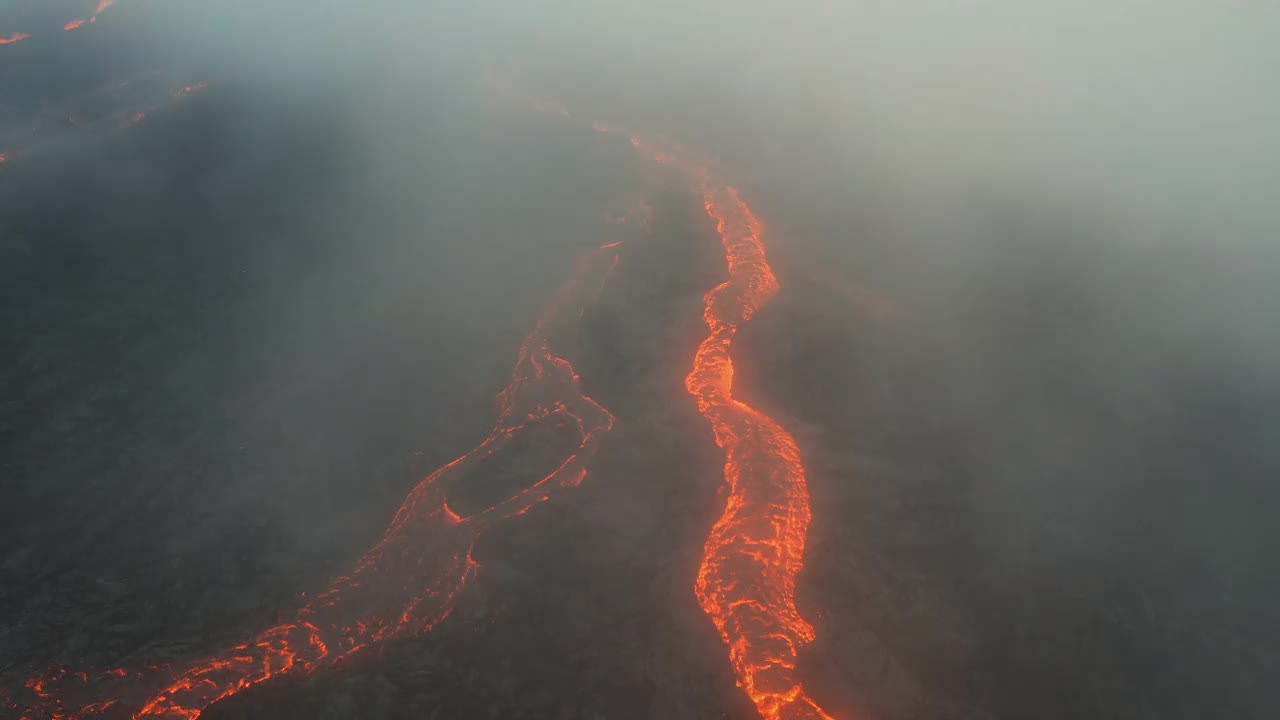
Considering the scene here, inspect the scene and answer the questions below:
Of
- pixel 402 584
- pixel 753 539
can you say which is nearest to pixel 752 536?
pixel 753 539

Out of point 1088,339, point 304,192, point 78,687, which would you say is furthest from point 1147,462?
point 304,192

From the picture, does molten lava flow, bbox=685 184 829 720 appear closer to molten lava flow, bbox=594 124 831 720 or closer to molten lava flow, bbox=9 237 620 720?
molten lava flow, bbox=594 124 831 720

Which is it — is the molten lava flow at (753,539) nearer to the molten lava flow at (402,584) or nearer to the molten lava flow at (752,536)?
the molten lava flow at (752,536)

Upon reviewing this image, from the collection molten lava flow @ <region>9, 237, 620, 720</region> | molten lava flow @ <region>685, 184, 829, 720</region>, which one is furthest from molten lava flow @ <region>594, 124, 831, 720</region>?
molten lava flow @ <region>9, 237, 620, 720</region>

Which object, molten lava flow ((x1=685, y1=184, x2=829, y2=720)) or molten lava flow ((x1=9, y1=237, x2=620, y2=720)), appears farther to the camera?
molten lava flow ((x1=685, y1=184, x2=829, y2=720))

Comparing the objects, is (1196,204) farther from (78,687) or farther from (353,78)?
(353,78)
